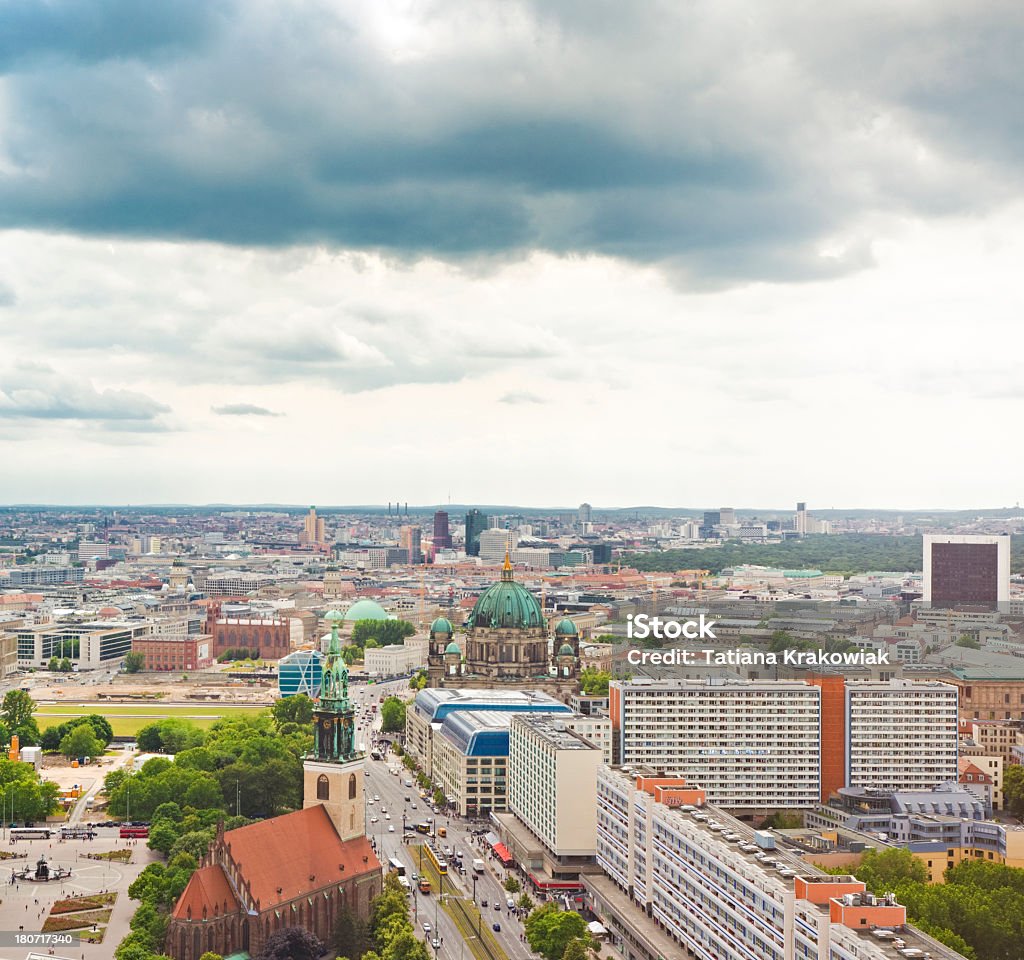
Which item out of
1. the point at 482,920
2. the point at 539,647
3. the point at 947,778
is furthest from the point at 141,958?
the point at 539,647

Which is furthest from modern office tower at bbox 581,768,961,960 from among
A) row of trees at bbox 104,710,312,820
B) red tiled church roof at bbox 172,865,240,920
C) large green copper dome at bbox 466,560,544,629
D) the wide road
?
large green copper dome at bbox 466,560,544,629

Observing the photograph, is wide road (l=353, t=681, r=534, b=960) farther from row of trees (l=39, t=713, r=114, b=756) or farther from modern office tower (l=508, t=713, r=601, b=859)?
row of trees (l=39, t=713, r=114, b=756)

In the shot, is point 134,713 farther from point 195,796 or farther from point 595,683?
point 195,796

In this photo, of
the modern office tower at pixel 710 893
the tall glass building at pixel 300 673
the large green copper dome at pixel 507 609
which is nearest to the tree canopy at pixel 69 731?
the tall glass building at pixel 300 673

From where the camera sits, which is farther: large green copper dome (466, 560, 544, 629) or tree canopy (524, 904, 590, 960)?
large green copper dome (466, 560, 544, 629)

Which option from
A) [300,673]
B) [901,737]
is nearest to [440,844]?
[901,737]
